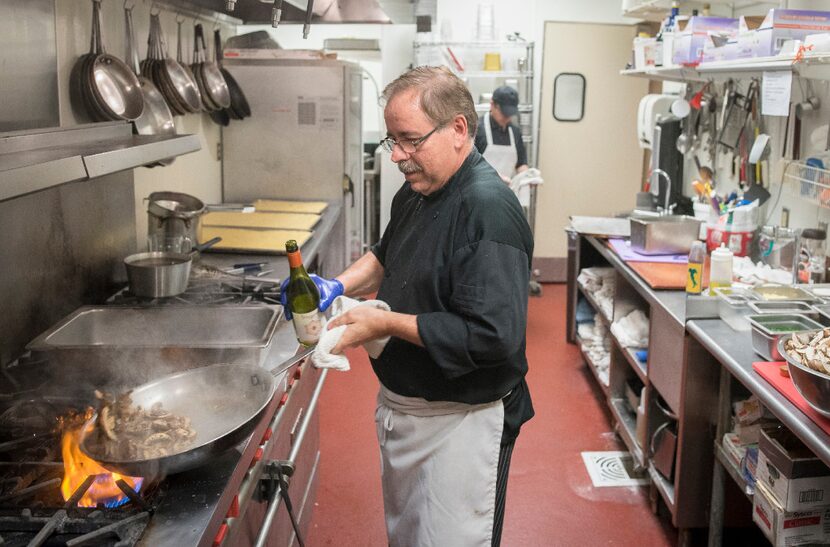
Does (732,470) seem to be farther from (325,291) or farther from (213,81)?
(213,81)

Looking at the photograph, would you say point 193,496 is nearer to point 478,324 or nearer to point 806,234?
point 478,324

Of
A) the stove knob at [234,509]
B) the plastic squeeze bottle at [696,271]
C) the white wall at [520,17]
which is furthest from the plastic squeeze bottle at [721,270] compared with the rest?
the white wall at [520,17]

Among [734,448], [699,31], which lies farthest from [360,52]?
[734,448]

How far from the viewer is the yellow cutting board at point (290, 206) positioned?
4145mm

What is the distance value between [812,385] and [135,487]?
1.40 m

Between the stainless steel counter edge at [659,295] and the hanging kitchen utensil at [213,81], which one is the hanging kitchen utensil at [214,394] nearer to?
the stainless steel counter edge at [659,295]

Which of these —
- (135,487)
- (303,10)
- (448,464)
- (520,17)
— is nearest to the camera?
(135,487)

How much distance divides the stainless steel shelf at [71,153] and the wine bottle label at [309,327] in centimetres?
53

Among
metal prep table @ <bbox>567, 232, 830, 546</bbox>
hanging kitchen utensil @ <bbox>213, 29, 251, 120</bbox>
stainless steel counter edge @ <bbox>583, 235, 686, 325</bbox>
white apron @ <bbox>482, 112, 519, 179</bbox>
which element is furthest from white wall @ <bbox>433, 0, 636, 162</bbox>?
metal prep table @ <bbox>567, 232, 830, 546</bbox>

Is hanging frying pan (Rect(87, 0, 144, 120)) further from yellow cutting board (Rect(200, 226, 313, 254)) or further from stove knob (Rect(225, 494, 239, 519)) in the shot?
stove knob (Rect(225, 494, 239, 519))

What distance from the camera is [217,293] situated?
8.52ft

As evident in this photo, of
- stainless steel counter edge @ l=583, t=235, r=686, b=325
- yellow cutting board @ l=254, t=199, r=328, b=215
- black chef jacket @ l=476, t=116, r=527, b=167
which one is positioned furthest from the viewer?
black chef jacket @ l=476, t=116, r=527, b=167

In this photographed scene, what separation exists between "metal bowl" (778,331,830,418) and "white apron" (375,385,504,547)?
659mm

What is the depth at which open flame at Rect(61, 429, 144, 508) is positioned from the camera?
1.35 metres
